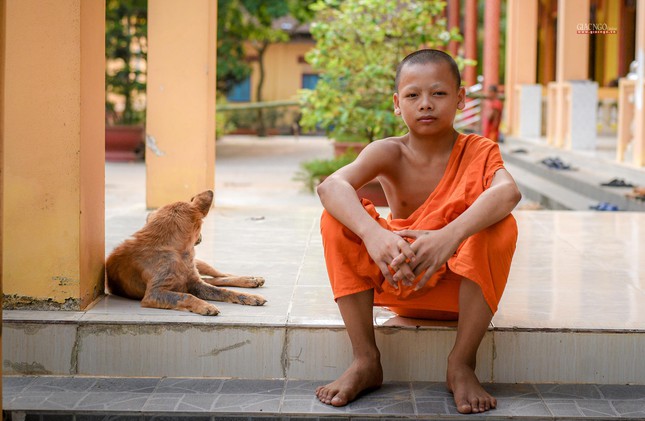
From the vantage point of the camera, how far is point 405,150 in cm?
390

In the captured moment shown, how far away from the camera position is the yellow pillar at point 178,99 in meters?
7.44

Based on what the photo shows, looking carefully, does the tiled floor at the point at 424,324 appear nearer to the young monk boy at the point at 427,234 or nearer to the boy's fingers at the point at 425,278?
the young monk boy at the point at 427,234

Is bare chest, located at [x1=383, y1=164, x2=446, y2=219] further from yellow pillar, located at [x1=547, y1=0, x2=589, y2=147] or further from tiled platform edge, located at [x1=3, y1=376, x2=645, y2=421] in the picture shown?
yellow pillar, located at [x1=547, y1=0, x2=589, y2=147]

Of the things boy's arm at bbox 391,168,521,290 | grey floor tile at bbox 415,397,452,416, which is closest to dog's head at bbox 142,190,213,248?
boy's arm at bbox 391,168,521,290

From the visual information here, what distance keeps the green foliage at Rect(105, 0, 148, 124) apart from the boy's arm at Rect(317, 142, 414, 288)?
14953mm

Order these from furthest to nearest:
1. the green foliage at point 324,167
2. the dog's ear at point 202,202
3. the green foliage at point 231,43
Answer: the green foliage at point 231,43
the green foliage at point 324,167
the dog's ear at point 202,202

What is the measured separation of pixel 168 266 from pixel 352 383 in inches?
40.7

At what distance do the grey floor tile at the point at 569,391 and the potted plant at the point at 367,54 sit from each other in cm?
652

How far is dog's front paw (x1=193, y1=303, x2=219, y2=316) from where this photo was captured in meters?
3.85

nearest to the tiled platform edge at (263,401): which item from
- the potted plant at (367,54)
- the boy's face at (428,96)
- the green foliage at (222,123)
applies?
the boy's face at (428,96)

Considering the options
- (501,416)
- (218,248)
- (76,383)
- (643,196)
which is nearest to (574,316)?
(501,416)

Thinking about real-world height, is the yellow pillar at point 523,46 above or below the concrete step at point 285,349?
above

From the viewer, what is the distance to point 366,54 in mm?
10430

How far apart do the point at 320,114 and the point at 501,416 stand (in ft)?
24.2
